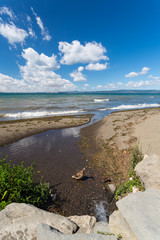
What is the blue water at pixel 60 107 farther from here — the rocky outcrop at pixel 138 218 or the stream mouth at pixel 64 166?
the rocky outcrop at pixel 138 218

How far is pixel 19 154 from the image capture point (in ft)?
37.2

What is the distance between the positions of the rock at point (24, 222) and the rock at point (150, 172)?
149 inches

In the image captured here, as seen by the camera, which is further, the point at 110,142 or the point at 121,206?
the point at 110,142

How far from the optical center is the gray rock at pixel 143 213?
2.79 meters

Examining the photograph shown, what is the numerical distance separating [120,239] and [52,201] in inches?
170

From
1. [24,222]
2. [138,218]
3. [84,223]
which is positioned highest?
[138,218]

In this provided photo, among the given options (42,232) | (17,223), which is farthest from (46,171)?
(42,232)

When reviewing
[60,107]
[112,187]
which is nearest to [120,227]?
[112,187]

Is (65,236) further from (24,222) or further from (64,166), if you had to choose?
(64,166)

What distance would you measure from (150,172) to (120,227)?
10.8 ft

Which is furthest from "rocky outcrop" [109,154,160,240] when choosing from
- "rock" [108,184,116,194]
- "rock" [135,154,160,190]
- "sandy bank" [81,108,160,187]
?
"sandy bank" [81,108,160,187]

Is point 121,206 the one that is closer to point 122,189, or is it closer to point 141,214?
point 141,214

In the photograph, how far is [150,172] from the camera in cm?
566

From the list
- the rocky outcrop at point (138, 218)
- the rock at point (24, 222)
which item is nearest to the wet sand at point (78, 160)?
the rock at point (24, 222)
